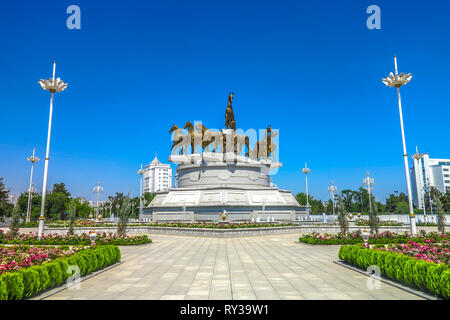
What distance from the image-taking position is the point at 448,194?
7162 centimetres

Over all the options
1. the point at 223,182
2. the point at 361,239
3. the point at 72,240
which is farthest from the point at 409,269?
the point at 223,182

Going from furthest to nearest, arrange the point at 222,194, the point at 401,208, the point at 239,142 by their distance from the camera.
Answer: the point at 401,208, the point at 239,142, the point at 222,194

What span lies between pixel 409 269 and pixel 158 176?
169m

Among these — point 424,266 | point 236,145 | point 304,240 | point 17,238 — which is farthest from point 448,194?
point 17,238

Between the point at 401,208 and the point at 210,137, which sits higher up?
the point at 210,137

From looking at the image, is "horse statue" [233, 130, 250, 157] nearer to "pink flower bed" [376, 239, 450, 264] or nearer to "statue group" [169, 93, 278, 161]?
"statue group" [169, 93, 278, 161]

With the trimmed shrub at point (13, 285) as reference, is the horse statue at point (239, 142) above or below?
above

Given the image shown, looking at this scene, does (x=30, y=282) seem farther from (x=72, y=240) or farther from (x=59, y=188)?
(x=59, y=188)

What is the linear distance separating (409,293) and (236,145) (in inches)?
1551

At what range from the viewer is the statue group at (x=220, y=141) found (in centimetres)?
4497

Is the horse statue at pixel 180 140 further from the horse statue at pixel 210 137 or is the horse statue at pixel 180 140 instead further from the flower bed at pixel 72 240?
the flower bed at pixel 72 240

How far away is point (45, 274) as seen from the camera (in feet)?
23.6

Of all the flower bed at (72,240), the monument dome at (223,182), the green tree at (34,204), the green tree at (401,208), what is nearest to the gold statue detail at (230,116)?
the monument dome at (223,182)

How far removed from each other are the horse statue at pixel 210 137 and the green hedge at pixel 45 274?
114 feet
